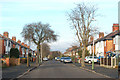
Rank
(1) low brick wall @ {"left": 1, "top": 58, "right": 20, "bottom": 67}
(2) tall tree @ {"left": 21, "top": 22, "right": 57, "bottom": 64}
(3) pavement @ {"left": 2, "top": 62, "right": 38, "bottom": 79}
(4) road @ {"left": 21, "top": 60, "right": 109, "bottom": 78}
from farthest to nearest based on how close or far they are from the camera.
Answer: (2) tall tree @ {"left": 21, "top": 22, "right": 57, "bottom": 64}, (1) low brick wall @ {"left": 1, "top": 58, "right": 20, "bottom": 67}, (4) road @ {"left": 21, "top": 60, "right": 109, "bottom": 78}, (3) pavement @ {"left": 2, "top": 62, "right": 38, "bottom": 79}

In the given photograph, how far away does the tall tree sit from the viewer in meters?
45.6

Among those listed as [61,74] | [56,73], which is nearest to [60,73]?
[56,73]

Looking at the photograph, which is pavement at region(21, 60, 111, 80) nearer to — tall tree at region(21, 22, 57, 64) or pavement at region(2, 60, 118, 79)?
pavement at region(2, 60, 118, 79)

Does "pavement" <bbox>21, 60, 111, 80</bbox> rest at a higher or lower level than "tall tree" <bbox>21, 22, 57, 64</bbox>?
lower

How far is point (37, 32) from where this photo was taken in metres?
46.2

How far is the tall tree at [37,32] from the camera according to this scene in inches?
1795

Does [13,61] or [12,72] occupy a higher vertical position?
[13,61]

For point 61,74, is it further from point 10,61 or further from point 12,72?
point 10,61

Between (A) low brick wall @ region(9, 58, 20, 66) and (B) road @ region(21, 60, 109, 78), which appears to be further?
(A) low brick wall @ region(9, 58, 20, 66)

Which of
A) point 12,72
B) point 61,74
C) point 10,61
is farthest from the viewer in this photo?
point 10,61

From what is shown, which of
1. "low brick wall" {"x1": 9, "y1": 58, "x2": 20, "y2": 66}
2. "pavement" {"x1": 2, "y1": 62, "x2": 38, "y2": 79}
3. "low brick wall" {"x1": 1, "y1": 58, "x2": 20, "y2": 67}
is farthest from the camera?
"low brick wall" {"x1": 9, "y1": 58, "x2": 20, "y2": 66}

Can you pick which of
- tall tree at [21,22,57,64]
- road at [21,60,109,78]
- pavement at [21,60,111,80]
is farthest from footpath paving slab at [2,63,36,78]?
tall tree at [21,22,57,64]

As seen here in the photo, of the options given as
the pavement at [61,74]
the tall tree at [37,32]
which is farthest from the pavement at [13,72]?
the tall tree at [37,32]

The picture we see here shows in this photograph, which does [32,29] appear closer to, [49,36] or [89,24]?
[49,36]
